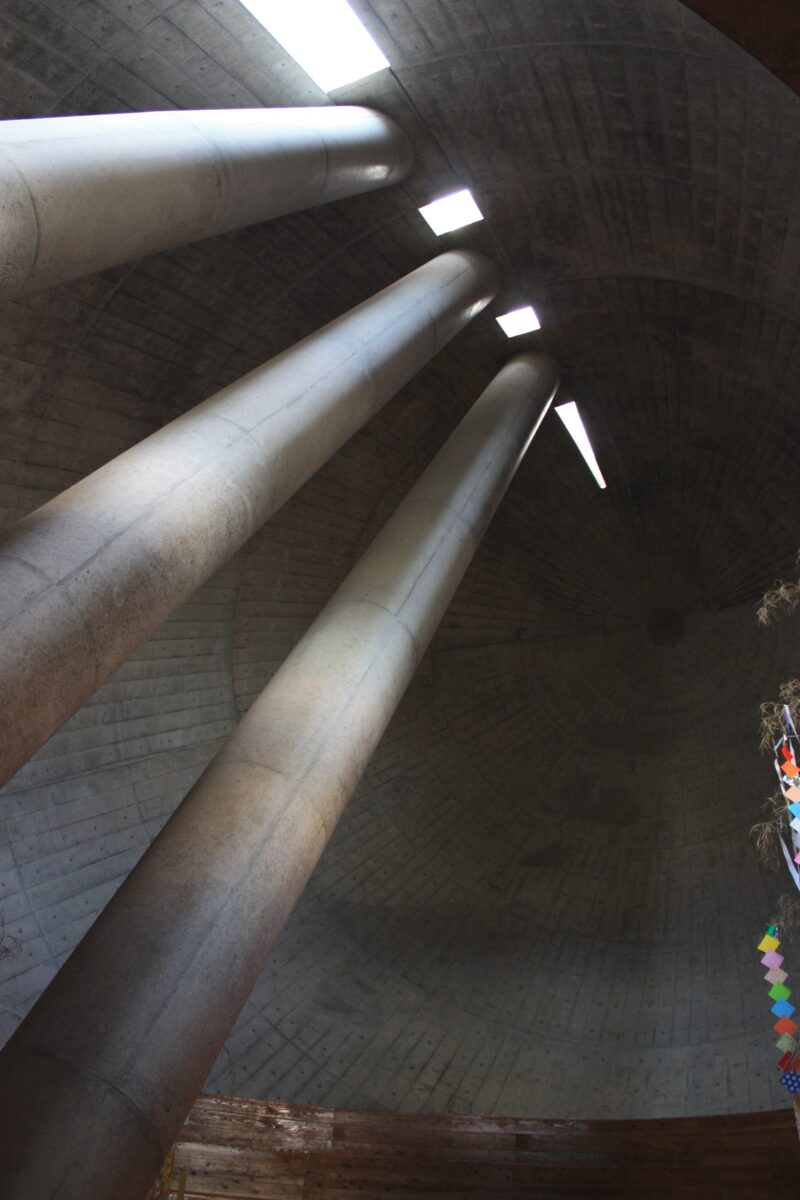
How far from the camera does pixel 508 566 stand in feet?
58.2

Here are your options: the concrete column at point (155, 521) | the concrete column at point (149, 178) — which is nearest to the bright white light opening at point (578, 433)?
the concrete column at point (149, 178)

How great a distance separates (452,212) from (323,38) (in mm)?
3081

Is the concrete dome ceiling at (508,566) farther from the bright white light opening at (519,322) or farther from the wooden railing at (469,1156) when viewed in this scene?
the wooden railing at (469,1156)

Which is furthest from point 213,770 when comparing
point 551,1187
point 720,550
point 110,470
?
point 720,550

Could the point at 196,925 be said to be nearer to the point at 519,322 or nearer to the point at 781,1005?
the point at 781,1005

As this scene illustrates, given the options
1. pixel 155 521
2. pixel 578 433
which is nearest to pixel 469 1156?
pixel 155 521

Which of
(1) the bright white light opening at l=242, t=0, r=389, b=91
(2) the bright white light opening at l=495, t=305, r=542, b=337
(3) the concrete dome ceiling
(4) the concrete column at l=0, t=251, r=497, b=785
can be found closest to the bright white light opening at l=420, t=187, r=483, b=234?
(3) the concrete dome ceiling

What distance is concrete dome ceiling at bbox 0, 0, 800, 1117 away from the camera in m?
8.95

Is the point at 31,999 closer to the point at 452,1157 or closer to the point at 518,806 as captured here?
the point at 452,1157

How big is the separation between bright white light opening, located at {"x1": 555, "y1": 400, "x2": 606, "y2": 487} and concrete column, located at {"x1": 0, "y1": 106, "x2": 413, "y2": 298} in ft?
23.6

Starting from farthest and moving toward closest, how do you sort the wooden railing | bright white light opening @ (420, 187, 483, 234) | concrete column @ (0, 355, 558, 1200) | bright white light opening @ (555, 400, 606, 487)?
bright white light opening @ (555, 400, 606, 487)
bright white light opening @ (420, 187, 483, 234)
the wooden railing
concrete column @ (0, 355, 558, 1200)

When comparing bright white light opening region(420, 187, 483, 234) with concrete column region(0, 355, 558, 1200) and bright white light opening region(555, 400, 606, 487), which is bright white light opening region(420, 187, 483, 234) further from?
concrete column region(0, 355, 558, 1200)

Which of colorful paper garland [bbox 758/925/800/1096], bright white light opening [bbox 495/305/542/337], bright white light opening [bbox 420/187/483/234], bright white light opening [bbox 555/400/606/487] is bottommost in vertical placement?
colorful paper garland [bbox 758/925/800/1096]

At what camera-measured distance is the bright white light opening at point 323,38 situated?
859 cm
